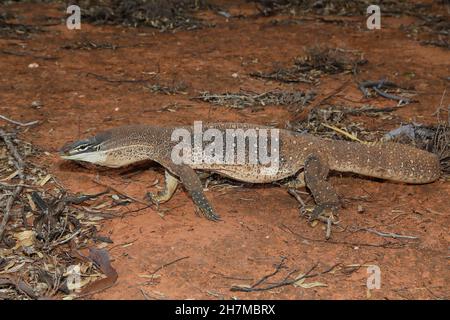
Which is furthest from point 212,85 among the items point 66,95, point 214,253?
point 214,253

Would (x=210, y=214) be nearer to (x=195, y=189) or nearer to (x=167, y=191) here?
(x=195, y=189)

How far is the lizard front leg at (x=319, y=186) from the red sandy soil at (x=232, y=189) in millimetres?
151

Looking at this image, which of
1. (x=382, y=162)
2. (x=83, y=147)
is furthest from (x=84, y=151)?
(x=382, y=162)

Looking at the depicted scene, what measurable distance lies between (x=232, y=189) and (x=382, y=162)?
4.72 feet

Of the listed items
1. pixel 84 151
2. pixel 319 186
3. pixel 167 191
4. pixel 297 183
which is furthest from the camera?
pixel 297 183

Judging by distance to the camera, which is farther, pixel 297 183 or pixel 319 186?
pixel 297 183

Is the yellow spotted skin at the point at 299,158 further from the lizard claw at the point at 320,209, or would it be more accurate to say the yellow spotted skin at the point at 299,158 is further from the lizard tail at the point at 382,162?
the lizard claw at the point at 320,209

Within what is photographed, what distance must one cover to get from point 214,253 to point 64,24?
8434 millimetres

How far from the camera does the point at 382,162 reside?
234 inches

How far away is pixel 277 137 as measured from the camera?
590 cm


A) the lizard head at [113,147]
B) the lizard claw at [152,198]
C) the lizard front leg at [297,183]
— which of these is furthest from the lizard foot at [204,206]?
the lizard front leg at [297,183]

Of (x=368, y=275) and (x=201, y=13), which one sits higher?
(x=201, y=13)

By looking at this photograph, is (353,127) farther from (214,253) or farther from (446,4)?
(446,4)

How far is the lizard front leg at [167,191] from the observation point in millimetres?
5797
